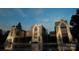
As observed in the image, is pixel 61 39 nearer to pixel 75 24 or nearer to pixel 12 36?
pixel 75 24

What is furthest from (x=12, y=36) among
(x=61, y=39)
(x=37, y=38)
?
(x=61, y=39)

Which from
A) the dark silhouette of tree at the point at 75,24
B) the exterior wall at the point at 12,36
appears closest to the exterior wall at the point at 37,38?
the exterior wall at the point at 12,36

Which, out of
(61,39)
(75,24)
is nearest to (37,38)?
(61,39)

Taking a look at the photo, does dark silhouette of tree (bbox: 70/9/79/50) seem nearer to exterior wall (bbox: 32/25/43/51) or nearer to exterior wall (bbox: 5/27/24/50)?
exterior wall (bbox: 32/25/43/51)

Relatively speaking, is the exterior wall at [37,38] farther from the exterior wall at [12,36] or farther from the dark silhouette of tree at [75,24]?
the dark silhouette of tree at [75,24]

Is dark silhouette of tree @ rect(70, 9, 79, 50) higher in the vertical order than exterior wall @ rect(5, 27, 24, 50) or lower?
higher

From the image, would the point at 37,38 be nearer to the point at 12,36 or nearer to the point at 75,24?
the point at 12,36

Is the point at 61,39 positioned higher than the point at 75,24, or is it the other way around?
the point at 75,24

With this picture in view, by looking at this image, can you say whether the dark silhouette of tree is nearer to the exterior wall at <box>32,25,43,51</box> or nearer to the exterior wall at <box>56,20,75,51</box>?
the exterior wall at <box>56,20,75,51</box>

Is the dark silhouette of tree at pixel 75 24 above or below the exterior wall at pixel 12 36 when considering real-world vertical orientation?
above

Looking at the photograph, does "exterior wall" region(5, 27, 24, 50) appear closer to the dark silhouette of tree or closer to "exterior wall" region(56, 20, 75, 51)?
"exterior wall" region(56, 20, 75, 51)

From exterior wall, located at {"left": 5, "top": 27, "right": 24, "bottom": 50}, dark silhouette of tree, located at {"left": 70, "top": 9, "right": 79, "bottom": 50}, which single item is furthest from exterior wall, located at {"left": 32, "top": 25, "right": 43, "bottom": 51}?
dark silhouette of tree, located at {"left": 70, "top": 9, "right": 79, "bottom": 50}
